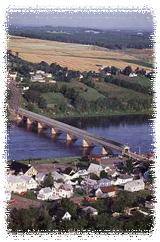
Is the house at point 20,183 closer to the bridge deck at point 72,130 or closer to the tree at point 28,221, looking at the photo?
the tree at point 28,221

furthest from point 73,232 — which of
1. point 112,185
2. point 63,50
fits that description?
point 63,50

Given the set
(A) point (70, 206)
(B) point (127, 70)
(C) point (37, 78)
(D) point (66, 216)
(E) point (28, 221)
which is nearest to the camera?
(E) point (28, 221)

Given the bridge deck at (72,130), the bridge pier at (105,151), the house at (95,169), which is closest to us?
the house at (95,169)

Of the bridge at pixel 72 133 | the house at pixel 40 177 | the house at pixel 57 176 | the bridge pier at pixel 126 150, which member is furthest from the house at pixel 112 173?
the house at pixel 40 177

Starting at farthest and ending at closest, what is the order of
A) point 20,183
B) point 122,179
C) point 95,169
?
point 95,169, point 122,179, point 20,183

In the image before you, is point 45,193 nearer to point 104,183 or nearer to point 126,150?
point 104,183

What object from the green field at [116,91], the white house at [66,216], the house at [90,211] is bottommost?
the white house at [66,216]

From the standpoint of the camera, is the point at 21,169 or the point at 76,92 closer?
the point at 21,169

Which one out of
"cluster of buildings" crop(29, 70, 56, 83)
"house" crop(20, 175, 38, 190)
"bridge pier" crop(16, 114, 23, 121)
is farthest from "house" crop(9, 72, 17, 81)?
"house" crop(20, 175, 38, 190)

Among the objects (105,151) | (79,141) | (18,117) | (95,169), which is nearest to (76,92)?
(79,141)
